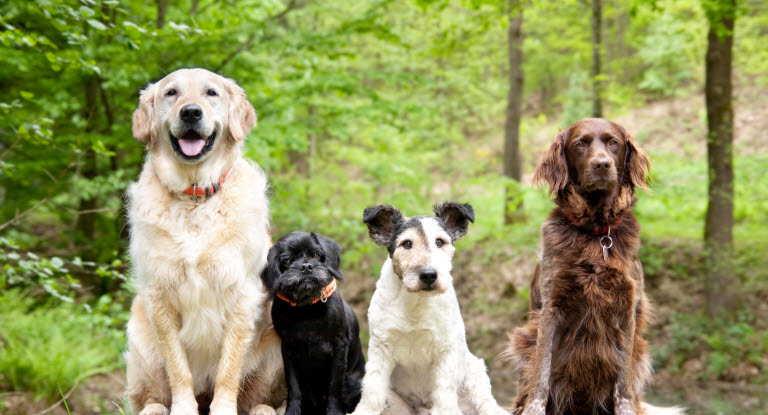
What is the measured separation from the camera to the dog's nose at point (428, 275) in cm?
335

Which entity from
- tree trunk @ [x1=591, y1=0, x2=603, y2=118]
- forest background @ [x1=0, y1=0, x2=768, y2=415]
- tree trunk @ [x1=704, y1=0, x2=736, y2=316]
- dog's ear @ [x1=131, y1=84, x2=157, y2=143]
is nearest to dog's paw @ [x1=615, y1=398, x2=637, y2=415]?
dog's ear @ [x1=131, y1=84, x2=157, y2=143]

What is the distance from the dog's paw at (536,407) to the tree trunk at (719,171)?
937 cm

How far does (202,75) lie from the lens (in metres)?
3.68

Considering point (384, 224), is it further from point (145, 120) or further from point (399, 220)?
point (145, 120)

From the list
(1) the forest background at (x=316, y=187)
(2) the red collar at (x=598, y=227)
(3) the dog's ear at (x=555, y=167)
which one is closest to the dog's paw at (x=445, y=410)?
(2) the red collar at (x=598, y=227)

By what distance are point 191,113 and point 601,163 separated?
2.39 meters

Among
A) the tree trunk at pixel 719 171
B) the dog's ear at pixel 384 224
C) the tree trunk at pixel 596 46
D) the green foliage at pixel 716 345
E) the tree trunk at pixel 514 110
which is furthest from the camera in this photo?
the tree trunk at pixel 514 110

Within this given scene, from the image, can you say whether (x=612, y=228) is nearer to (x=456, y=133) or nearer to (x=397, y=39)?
(x=397, y=39)

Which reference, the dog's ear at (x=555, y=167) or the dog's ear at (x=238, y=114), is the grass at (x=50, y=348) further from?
the dog's ear at (x=555, y=167)

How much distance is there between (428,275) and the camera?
335cm

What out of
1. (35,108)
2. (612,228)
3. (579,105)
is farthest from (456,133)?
(612,228)

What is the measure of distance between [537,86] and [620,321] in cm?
3391

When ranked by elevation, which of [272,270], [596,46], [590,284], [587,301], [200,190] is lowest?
[587,301]

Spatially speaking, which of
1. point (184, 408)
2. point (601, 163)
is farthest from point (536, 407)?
point (184, 408)
